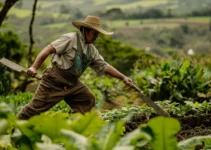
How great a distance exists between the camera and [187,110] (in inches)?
319

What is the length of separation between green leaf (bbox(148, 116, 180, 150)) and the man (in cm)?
311

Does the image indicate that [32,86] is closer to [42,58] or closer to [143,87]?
[143,87]

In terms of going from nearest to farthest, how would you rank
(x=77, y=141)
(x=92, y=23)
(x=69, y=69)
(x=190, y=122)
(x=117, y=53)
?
(x=77, y=141), (x=92, y=23), (x=69, y=69), (x=190, y=122), (x=117, y=53)

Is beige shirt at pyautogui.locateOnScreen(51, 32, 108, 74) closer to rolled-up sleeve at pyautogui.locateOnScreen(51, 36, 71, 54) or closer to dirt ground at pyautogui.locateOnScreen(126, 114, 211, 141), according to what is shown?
rolled-up sleeve at pyautogui.locateOnScreen(51, 36, 71, 54)

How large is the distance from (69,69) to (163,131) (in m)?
3.40

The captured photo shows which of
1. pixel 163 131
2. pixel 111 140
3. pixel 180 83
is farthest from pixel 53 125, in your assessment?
pixel 180 83

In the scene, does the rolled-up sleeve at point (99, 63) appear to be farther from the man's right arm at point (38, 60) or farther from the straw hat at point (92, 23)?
the man's right arm at point (38, 60)

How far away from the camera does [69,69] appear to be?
6.71 meters

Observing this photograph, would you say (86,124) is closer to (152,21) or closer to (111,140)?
(111,140)

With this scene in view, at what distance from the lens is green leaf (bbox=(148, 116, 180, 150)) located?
133 inches

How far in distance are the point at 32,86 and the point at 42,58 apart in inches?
359

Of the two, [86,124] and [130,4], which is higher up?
[86,124]

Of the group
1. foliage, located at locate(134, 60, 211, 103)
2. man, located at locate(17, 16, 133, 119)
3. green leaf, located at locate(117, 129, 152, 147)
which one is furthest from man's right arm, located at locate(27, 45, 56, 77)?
foliage, located at locate(134, 60, 211, 103)

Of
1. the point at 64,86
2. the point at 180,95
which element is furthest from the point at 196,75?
the point at 64,86
